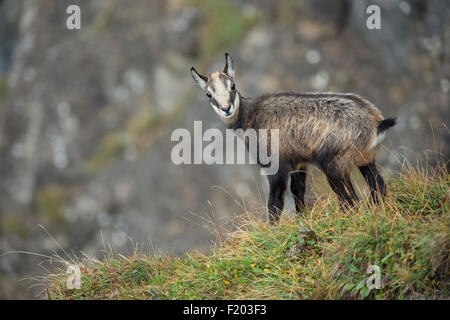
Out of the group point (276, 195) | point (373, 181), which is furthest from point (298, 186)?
point (373, 181)

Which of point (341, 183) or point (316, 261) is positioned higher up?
point (341, 183)

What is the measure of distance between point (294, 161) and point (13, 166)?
19821 mm

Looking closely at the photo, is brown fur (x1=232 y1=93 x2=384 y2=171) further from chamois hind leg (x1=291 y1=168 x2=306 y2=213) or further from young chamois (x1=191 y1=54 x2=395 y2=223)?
chamois hind leg (x1=291 y1=168 x2=306 y2=213)

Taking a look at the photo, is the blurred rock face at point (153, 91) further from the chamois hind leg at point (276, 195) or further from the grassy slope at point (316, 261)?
the grassy slope at point (316, 261)

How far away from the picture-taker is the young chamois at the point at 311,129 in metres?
6.77

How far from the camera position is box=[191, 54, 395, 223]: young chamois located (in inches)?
266

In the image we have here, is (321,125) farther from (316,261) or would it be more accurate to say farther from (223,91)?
(316,261)

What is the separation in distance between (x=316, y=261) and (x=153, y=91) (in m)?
17.7

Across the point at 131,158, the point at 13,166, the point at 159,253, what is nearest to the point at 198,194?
the point at 131,158

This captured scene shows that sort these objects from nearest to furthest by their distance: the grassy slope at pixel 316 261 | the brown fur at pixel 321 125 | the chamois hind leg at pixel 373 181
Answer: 1. the grassy slope at pixel 316 261
2. the brown fur at pixel 321 125
3. the chamois hind leg at pixel 373 181

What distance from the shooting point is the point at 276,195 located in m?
7.43

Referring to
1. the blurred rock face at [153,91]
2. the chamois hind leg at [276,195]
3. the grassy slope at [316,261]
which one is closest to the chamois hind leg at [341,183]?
the grassy slope at [316,261]

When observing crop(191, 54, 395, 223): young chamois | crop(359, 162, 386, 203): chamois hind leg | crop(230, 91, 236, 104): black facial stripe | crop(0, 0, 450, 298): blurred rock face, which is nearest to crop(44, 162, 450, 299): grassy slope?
crop(359, 162, 386, 203): chamois hind leg

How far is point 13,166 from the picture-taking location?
77.6 feet
